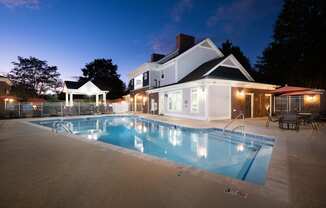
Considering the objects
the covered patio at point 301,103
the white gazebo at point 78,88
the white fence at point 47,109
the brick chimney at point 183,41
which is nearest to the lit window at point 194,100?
the covered patio at point 301,103

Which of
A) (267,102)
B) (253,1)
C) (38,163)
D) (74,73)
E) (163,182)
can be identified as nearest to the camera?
(163,182)

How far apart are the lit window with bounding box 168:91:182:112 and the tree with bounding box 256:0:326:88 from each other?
1396cm

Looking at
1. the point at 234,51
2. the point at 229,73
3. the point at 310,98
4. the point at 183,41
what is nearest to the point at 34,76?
the point at 183,41

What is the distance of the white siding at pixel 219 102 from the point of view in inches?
449

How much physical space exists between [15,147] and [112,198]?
15.4 ft

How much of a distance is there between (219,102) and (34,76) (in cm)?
4364

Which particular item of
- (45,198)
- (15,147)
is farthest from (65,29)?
(45,198)

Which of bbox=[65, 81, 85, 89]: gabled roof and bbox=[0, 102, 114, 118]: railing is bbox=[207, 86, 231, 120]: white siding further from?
bbox=[65, 81, 85, 89]: gabled roof

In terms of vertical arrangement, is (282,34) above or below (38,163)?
above

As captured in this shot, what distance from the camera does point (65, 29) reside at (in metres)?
18.8

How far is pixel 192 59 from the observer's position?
15.5m

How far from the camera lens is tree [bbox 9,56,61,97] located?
36531 millimetres

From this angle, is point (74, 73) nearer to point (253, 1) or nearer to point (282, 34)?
point (253, 1)

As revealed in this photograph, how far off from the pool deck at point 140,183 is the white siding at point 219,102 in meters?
7.27
